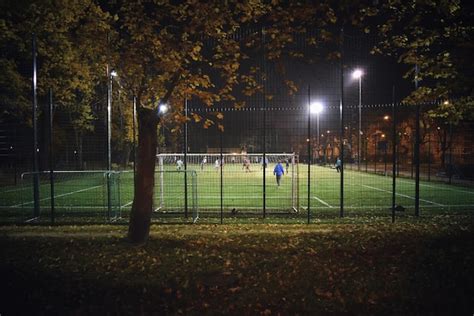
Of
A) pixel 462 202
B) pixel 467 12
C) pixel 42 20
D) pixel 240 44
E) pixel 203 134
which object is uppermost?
pixel 42 20

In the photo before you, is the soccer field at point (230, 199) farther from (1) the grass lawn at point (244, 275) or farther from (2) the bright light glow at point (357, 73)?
(2) the bright light glow at point (357, 73)

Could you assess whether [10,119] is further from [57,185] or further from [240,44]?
[240,44]

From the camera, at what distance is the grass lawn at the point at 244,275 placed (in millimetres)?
5621

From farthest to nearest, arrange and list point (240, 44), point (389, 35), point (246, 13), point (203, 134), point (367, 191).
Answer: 1. point (367, 191)
2. point (203, 134)
3. point (389, 35)
4. point (240, 44)
5. point (246, 13)

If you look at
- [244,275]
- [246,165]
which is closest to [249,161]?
[246,165]

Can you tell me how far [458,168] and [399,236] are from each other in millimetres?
24256

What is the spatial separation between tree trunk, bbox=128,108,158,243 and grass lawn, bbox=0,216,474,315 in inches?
18.3

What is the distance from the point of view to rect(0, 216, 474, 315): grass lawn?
18.4 ft

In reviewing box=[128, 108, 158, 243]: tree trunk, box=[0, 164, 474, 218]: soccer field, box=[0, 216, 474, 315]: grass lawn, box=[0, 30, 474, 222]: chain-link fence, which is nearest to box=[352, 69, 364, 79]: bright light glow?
box=[0, 30, 474, 222]: chain-link fence

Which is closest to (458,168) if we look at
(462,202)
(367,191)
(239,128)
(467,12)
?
(367,191)

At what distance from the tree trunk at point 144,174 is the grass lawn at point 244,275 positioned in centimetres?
46

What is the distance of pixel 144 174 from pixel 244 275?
10.4 feet

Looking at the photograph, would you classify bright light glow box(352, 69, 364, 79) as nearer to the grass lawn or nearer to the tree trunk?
the grass lawn

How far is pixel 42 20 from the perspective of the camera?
78.9ft
